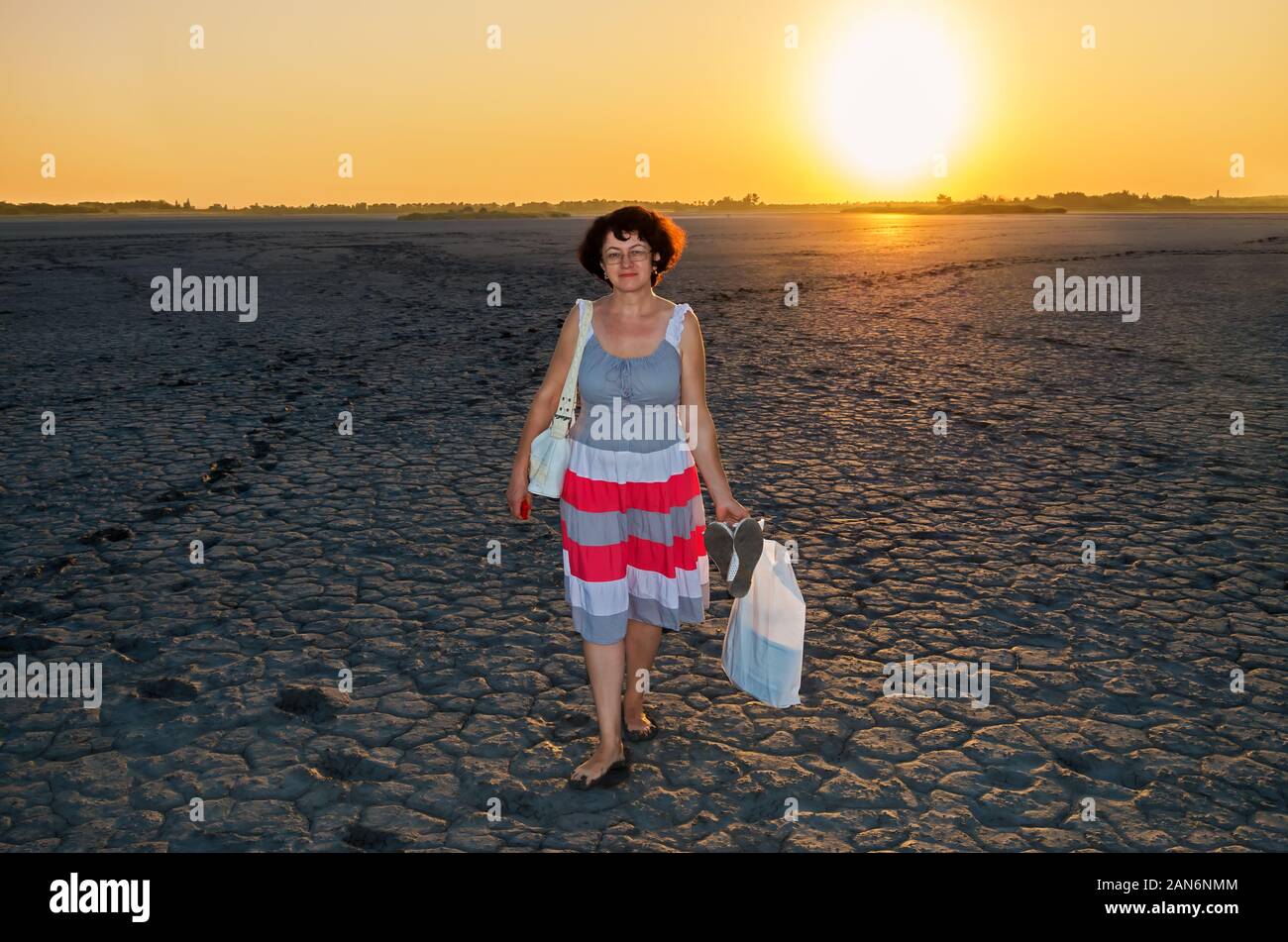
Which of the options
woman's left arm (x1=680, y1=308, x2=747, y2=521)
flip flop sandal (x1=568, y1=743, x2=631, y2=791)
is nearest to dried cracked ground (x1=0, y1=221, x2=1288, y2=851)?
flip flop sandal (x1=568, y1=743, x2=631, y2=791)

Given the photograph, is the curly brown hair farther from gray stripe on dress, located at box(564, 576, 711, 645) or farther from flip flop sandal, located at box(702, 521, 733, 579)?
gray stripe on dress, located at box(564, 576, 711, 645)

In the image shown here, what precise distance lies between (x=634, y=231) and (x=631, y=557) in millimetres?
938

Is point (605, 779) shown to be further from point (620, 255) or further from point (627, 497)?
point (620, 255)

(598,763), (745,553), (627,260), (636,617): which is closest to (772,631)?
(745,553)

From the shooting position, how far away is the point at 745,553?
2.95 meters

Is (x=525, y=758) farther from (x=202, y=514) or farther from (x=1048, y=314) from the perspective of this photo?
(x=1048, y=314)

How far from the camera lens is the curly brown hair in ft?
9.72

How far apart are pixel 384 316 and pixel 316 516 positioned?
31.2 ft

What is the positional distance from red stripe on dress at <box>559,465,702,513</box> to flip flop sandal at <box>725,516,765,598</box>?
19 cm

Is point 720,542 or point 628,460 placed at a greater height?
point 628,460

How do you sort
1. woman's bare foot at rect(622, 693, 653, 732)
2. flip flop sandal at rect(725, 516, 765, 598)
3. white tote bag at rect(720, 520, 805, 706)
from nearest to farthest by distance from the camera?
flip flop sandal at rect(725, 516, 765, 598)
white tote bag at rect(720, 520, 805, 706)
woman's bare foot at rect(622, 693, 653, 732)

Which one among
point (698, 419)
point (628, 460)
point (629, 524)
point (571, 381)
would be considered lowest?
point (629, 524)

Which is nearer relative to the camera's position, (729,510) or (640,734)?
(729,510)

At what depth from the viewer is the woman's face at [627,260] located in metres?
2.96
